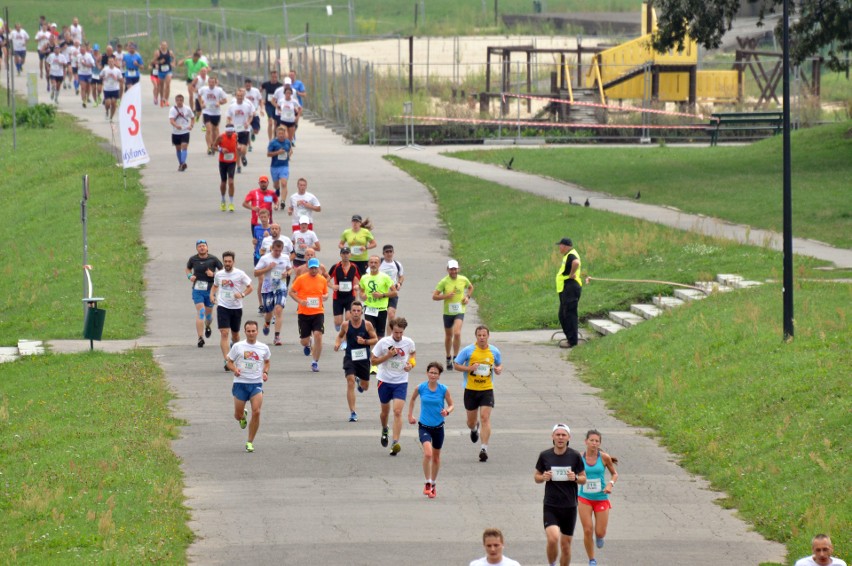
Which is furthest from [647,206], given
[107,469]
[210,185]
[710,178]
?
[107,469]

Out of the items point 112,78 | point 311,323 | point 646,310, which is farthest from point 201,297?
point 112,78

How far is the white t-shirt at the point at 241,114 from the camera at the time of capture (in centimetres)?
3562

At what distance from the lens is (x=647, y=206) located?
3559 centimetres

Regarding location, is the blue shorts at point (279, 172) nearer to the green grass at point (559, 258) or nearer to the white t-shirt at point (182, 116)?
the green grass at point (559, 258)

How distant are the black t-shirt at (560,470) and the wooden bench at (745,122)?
3680cm

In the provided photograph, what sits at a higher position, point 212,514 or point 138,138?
point 138,138

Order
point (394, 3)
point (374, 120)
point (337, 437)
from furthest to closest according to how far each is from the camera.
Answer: point (394, 3), point (374, 120), point (337, 437)

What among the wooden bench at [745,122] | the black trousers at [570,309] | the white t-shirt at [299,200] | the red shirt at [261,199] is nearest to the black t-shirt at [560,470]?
the black trousers at [570,309]

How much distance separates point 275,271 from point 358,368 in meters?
4.85

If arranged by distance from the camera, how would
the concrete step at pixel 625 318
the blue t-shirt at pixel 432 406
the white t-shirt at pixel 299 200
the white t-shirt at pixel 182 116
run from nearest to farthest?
the blue t-shirt at pixel 432 406
the concrete step at pixel 625 318
the white t-shirt at pixel 299 200
the white t-shirt at pixel 182 116

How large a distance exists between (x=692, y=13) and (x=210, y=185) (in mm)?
13015

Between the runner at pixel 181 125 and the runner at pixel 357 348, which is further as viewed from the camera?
the runner at pixel 181 125

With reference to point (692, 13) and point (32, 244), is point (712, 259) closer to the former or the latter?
point (692, 13)

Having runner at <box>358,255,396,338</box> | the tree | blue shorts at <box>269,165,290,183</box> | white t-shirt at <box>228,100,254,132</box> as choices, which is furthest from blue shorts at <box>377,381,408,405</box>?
the tree
